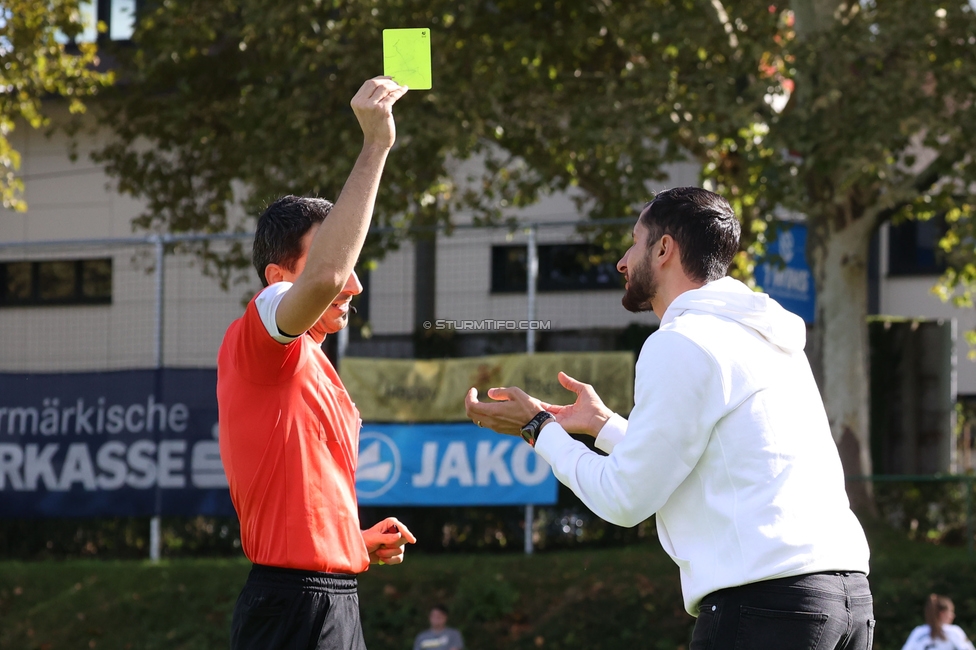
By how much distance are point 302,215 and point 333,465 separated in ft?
2.39

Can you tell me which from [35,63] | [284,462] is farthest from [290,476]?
[35,63]

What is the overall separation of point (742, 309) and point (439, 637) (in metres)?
8.06

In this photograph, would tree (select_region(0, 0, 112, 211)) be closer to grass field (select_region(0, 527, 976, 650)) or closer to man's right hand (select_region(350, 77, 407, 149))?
grass field (select_region(0, 527, 976, 650))

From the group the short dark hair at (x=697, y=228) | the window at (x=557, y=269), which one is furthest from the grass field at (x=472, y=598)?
the short dark hair at (x=697, y=228)

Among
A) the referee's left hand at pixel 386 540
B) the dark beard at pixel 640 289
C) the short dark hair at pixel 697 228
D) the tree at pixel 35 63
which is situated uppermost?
the tree at pixel 35 63

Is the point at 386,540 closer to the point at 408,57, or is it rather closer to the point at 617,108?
the point at 408,57

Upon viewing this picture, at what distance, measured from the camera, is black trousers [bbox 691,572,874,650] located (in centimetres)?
278

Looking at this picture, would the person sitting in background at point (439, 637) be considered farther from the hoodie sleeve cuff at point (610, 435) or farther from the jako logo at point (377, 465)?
the hoodie sleeve cuff at point (610, 435)

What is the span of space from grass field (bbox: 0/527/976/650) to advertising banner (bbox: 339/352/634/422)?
1.46m

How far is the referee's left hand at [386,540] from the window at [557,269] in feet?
29.6

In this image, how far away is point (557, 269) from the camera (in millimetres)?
15078

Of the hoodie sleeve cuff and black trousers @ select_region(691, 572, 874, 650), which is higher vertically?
the hoodie sleeve cuff

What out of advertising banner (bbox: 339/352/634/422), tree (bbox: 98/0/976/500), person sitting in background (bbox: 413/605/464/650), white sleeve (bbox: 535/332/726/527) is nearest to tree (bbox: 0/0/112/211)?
tree (bbox: 98/0/976/500)

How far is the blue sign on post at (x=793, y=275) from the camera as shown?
12977 millimetres
